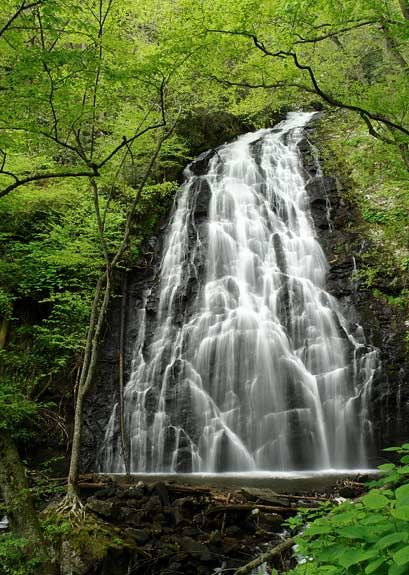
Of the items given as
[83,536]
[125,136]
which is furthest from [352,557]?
[125,136]

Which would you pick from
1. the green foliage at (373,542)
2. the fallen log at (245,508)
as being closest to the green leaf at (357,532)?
the green foliage at (373,542)

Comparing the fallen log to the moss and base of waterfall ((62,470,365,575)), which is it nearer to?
base of waterfall ((62,470,365,575))

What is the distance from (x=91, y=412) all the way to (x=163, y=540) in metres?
5.69

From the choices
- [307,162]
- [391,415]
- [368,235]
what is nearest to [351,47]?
[307,162]

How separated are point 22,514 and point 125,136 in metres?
5.53

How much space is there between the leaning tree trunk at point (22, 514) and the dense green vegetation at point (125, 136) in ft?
0.51

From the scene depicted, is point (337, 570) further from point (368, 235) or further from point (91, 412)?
point (368, 235)

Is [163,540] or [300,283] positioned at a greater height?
[300,283]

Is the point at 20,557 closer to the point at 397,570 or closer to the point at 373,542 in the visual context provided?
the point at 373,542

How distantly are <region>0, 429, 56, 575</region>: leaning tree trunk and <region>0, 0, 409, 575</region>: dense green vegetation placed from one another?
0.15 meters

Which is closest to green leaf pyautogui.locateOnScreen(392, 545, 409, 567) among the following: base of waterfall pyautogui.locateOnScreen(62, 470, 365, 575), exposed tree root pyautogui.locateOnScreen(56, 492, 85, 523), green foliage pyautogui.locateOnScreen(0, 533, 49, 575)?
base of waterfall pyautogui.locateOnScreen(62, 470, 365, 575)

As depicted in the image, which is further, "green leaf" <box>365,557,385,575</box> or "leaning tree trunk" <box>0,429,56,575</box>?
"leaning tree trunk" <box>0,429,56,575</box>

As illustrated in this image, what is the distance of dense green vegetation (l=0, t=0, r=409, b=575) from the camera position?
199 inches

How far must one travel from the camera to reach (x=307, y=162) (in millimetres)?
16047
